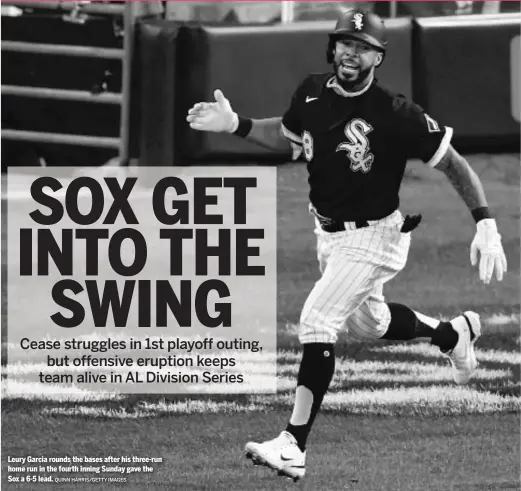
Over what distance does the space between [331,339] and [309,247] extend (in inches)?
154

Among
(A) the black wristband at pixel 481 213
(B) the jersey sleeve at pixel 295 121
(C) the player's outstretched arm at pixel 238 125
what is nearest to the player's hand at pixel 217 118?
(C) the player's outstretched arm at pixel 238 125

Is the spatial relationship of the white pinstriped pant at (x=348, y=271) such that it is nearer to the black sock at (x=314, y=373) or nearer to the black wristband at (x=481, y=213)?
the black sock at (x=314, y=373)

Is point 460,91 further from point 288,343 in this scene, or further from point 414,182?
point 288,343

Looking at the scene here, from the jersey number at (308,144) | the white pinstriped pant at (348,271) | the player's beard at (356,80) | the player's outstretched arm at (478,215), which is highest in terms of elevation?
the player's beard at (356,80)

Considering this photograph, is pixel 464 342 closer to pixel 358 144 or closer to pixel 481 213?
pixel 481 213

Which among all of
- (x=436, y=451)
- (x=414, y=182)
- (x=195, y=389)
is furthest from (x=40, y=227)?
(x=414, y=182)

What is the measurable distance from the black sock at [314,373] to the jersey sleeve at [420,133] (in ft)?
2.22

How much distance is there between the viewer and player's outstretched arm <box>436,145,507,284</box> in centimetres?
490

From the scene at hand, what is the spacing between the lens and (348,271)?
492 cm

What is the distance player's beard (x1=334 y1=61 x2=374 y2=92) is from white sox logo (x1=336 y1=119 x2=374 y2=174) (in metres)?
0.10

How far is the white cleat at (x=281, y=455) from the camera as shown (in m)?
4.71

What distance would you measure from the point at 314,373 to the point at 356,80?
92cm

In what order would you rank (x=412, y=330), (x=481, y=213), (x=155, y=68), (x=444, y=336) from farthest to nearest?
(x=155, y=68), (x=444, y=336), (x=412, y=330), (x=481, y=213)

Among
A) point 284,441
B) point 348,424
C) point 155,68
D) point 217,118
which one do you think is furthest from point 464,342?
point 155,68
